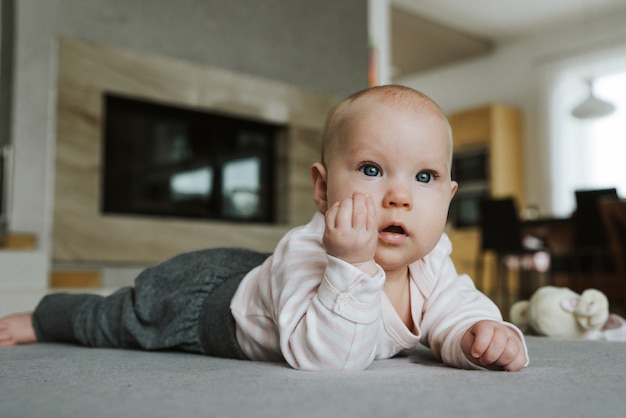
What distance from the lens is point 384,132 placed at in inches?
30.6

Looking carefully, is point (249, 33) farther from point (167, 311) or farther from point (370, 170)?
point (370, 170)

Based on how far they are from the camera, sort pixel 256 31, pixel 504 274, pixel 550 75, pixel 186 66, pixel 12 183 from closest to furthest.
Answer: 1. pixel 12 183
2. pixel 186 66
3. pixel 256 31
4. pixel 504 274
5. pixel 550 75

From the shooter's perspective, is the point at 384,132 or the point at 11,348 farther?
Result: the point at 11,348

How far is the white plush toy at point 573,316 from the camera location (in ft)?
3.88

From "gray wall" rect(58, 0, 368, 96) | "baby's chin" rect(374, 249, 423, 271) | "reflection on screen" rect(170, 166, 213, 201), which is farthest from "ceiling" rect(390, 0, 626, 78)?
"baby's chin" rect(374, 249, 423, 271)

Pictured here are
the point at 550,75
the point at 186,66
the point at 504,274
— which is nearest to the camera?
the point at 186,66

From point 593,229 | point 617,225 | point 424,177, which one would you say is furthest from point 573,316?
point 593,229

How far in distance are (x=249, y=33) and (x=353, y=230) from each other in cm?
302

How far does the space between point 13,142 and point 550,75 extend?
4.95 meters

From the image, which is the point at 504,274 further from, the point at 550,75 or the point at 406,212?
the point at 406,212

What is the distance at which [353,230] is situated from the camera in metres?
0.69

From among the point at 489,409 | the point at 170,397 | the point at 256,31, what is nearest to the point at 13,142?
the point at 256,31

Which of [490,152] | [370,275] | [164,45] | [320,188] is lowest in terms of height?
[370,275]

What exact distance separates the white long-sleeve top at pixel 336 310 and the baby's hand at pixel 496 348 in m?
0.03
